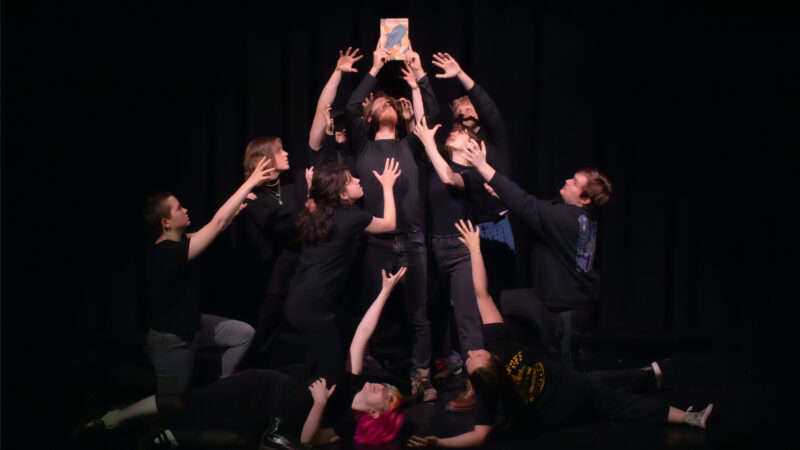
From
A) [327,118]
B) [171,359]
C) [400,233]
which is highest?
[327,118]

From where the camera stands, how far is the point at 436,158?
13.0 feet

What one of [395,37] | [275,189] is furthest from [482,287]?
[395,37]

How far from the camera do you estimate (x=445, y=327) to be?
4680mm

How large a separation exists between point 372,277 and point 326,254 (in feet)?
1.57

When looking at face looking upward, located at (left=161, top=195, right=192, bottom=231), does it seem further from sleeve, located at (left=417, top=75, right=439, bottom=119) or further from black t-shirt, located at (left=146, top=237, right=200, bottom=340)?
sleeve, located at (left=417, top=75, right=439, bottom=119)

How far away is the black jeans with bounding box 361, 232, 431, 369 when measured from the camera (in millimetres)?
4039

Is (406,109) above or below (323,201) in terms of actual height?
above

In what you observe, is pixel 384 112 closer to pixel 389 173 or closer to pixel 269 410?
pixel 389 173

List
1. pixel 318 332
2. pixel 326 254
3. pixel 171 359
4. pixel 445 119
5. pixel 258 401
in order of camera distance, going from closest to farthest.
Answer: pixel 258 401, pixel 171 359, pixel 318 332, pixel 326 254, pixel 445 119

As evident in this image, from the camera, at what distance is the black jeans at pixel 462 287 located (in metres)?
4.03

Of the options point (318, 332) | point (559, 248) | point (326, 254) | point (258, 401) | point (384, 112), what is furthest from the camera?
point (384, 112)

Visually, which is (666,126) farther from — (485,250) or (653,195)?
(485,250)

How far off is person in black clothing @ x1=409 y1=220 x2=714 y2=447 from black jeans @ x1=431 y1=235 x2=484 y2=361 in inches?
18.9

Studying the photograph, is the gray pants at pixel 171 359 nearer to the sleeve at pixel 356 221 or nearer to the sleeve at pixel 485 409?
the sleeve at pixel 356 221
